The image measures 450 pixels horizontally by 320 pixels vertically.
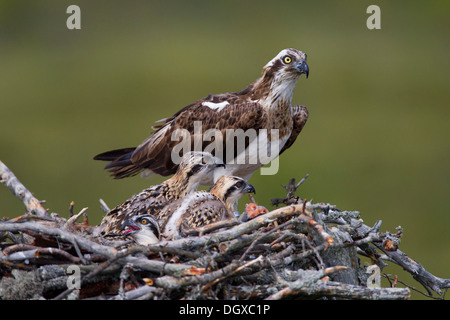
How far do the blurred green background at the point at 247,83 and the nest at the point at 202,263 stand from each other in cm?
732

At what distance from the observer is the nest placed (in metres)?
5.40

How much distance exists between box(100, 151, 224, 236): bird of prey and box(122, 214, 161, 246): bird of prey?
0.37 metres

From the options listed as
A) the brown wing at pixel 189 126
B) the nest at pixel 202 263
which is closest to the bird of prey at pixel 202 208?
the nest at pixel 202 263

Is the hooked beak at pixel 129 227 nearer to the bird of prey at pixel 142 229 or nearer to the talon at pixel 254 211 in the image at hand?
the bird of prey at pixel 142 229

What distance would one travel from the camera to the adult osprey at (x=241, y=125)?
7.76 metres

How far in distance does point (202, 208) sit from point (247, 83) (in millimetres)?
11340

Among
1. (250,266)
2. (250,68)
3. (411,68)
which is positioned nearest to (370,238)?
(250,266)

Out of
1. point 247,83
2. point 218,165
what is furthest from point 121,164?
point 247,83

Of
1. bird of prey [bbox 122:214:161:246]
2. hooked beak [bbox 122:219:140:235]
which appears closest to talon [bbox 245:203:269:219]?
bird of prey [bbox 122:214:161:246]

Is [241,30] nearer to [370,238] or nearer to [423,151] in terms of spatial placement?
[423,151]

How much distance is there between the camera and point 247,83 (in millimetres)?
17688

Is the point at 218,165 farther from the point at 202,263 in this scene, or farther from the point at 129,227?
the point at 202,263

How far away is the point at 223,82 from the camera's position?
1938 cm

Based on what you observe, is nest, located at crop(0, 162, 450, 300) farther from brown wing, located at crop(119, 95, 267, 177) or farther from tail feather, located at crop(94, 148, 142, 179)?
tail feather, located at crop(94, 148, 142, 179)
